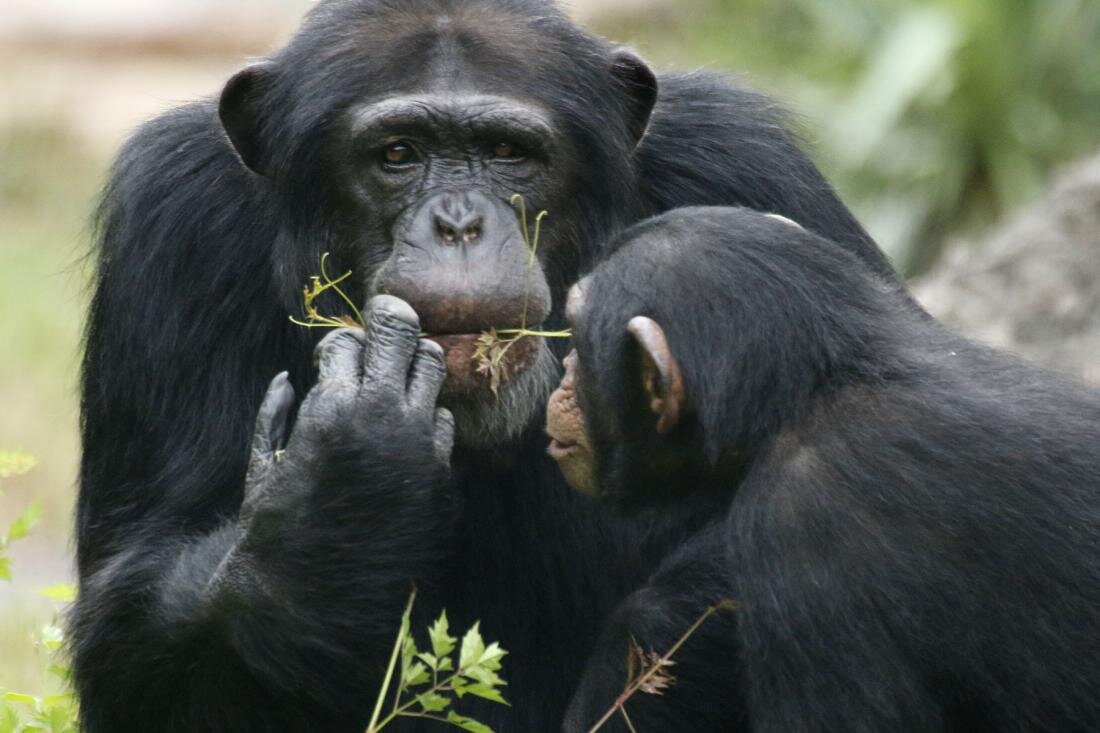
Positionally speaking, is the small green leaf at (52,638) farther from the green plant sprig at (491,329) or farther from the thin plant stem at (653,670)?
the thin plant stem at (653,670)

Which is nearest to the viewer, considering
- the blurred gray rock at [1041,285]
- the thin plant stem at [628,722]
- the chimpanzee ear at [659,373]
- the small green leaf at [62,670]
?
the chimpanzee ear at [659,373]

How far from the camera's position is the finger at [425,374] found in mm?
5508

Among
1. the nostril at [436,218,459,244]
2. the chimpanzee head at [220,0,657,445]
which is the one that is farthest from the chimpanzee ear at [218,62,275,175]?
the nostril at [436,218,459,244]

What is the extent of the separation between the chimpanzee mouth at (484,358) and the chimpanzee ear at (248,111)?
3.95ft

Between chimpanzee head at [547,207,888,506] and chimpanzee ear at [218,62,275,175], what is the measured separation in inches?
58.9

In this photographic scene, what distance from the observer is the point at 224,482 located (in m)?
6.35

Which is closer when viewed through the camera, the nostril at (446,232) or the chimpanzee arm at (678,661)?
the chimpanzee arm at (678,661)

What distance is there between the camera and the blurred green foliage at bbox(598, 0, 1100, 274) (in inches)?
650

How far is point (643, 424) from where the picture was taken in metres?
5.48

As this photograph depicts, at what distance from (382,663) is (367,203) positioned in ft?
4.77

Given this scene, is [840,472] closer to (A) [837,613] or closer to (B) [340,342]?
(A) [837,613]

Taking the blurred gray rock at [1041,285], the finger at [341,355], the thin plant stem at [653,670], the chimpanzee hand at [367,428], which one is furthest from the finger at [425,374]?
the blurred gray rock at [1041,285]

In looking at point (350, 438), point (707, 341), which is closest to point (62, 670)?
point (350, 438)

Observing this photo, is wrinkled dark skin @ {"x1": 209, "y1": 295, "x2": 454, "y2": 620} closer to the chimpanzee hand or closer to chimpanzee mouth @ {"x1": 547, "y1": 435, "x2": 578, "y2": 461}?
the chimpanzee hand
